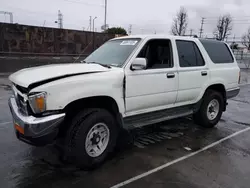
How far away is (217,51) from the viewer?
5.48 metres

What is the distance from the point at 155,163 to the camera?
370cm

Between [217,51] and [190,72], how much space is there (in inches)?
52.3

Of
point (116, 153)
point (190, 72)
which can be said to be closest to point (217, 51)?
point (190, 72)

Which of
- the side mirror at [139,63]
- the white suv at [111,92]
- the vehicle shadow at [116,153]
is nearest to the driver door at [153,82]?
the white suv at [111,92]

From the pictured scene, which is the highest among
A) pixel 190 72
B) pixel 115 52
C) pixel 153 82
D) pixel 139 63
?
pixel 115 52

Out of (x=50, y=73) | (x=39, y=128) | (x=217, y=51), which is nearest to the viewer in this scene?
(x=39, y=128)

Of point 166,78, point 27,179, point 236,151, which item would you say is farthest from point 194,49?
point 27,179

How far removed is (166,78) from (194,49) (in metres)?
1.24

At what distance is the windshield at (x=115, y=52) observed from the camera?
12.8 ft

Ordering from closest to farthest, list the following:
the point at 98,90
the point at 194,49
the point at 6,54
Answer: the point at 98,90, the point at 194,49, the point at 6,54

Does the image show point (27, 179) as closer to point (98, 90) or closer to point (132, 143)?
point (98, 90)

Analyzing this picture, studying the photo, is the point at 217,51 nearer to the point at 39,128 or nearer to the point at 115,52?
the point at 115,52

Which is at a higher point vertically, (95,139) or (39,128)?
(39,128)

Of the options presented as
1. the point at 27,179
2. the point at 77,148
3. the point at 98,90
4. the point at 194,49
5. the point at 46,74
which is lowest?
the point at 27,179
